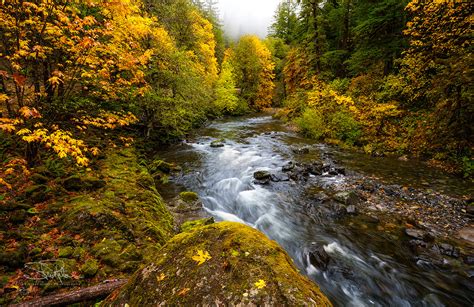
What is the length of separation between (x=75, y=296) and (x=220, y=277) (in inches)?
91.8

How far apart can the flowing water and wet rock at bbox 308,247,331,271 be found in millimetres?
103

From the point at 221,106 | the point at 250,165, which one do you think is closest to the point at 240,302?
the point at 250,165

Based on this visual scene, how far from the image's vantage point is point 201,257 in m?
2.24

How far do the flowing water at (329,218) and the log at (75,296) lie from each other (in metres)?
4.30

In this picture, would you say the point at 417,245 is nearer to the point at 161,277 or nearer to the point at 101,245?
the point at 161,277

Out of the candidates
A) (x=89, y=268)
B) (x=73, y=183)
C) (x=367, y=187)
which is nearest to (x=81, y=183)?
(x=73, y=183)

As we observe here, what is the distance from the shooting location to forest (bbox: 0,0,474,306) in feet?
12.7

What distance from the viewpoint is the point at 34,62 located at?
538 cm

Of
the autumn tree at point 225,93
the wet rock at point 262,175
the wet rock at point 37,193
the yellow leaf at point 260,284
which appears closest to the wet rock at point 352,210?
the wet rock at point 262,175

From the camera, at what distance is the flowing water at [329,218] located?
16.2ft

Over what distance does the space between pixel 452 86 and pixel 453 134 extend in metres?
1.99

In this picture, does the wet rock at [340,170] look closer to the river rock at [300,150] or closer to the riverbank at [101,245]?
the river rock at [300,150]

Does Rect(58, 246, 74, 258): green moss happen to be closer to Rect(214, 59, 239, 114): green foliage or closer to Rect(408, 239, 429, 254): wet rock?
Rect(408, 239, 429, 254): wet rock

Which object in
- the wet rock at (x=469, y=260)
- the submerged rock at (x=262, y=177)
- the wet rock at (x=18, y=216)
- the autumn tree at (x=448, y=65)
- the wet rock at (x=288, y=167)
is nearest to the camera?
the wet rock at (x=18, y=216)
